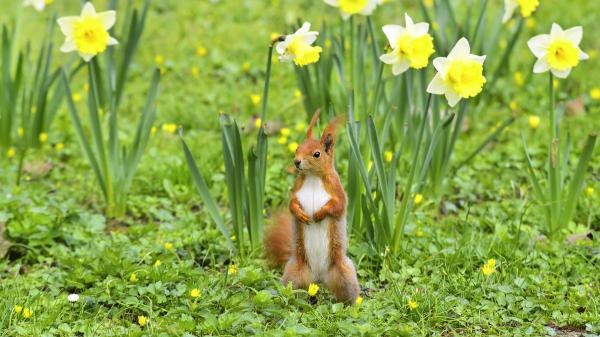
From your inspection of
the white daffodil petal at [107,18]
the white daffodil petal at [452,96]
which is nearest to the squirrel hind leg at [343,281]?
the white daffodil petal at [452,96]

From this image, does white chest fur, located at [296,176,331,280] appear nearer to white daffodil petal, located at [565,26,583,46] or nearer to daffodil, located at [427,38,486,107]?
daffodil, located at [427,38,486,107]

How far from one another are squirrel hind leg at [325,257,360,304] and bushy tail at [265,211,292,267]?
317mm

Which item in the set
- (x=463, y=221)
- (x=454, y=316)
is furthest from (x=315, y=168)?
(x=463, y=221)

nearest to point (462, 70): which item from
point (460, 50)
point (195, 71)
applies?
point (460, 50)

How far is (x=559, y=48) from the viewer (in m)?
3.62

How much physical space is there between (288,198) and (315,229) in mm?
656

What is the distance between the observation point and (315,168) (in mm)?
3047

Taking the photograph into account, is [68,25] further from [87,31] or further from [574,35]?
[574,35]

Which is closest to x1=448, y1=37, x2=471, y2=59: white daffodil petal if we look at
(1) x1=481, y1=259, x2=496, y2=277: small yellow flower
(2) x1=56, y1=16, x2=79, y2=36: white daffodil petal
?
(1) x1=481, y1=259, x2=496, y2=277: small yellow flower

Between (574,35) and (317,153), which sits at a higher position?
(574,35)

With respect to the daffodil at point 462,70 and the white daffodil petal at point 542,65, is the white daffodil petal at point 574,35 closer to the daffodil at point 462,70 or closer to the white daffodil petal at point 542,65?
the white daffodil petal at point 542,65

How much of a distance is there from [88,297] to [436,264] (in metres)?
1.47

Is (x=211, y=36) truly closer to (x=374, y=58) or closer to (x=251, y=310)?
(x=374, y=58)

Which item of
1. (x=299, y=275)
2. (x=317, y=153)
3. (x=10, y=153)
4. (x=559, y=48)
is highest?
(x=559, y=48)
